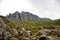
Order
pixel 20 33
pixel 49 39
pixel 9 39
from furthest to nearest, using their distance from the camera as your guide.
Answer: pixel 20 33 → pixel 9 39 → pixel 49 39

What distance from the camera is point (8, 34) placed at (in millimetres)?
72688

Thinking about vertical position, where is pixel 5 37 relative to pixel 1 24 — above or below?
below

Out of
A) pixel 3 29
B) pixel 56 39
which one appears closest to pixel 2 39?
pixel 3 29

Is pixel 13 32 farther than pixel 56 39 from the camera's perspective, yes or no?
Yes

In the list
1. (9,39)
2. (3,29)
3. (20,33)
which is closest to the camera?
(9,39)

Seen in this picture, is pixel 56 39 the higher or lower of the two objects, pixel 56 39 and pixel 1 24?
the lower

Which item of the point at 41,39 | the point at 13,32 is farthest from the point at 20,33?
the point at 41,39

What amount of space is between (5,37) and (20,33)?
2016 cm

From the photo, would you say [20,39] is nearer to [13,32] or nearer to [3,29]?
[13,32]

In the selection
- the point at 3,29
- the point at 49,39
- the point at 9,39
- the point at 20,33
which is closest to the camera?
the point at 49,39

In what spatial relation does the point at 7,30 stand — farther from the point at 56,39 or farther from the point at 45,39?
the point at 56,39

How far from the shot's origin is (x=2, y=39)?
69938 mm

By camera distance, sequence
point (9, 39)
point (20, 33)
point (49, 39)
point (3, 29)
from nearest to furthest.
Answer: point (49, 39)
point (9, 39)
point (3, 29)
point (20, 33)

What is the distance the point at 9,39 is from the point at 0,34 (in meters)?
5.30
